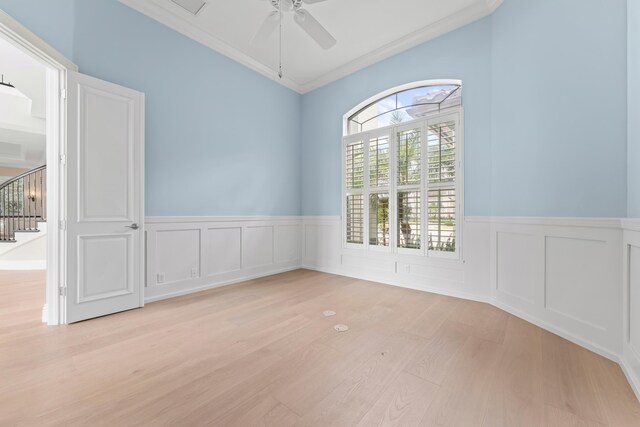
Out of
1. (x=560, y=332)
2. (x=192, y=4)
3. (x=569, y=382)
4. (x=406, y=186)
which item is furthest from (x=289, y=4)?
(x=560, y=332)

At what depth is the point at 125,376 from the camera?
160 centimetres

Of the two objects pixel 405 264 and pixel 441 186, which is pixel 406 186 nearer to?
pixel 441 186

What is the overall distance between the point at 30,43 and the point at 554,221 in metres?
4.54

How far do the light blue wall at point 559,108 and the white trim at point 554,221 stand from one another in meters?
0.05

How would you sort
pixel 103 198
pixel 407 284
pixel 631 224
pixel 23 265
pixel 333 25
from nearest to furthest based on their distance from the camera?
pixel 631 224 < pixel 103 198 < pixel 333 25 < pixel 407 284 < pixel 23 265

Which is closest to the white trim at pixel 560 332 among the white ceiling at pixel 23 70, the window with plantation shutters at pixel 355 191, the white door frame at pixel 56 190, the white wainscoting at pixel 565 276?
the white wainscoting at pixel 565 276

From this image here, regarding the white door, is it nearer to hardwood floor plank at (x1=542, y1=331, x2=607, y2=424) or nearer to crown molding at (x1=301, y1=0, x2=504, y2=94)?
crown molding at (x1=301, y1=0, x2=504, y2=94)

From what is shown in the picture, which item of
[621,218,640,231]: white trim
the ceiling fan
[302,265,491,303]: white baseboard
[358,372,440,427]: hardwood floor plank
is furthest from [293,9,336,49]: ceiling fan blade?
[302,265,491,303]: white baseboard

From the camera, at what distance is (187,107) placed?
333 cm

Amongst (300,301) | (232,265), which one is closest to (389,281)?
(300,301)

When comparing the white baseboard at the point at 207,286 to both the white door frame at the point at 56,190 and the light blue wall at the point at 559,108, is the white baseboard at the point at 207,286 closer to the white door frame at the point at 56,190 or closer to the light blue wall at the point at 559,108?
the white door frame at the point at 56,190

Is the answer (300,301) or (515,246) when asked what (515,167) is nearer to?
(515,246)

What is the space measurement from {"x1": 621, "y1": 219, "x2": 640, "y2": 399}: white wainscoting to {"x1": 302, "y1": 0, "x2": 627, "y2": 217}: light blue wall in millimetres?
278

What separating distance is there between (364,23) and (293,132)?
2.07m
